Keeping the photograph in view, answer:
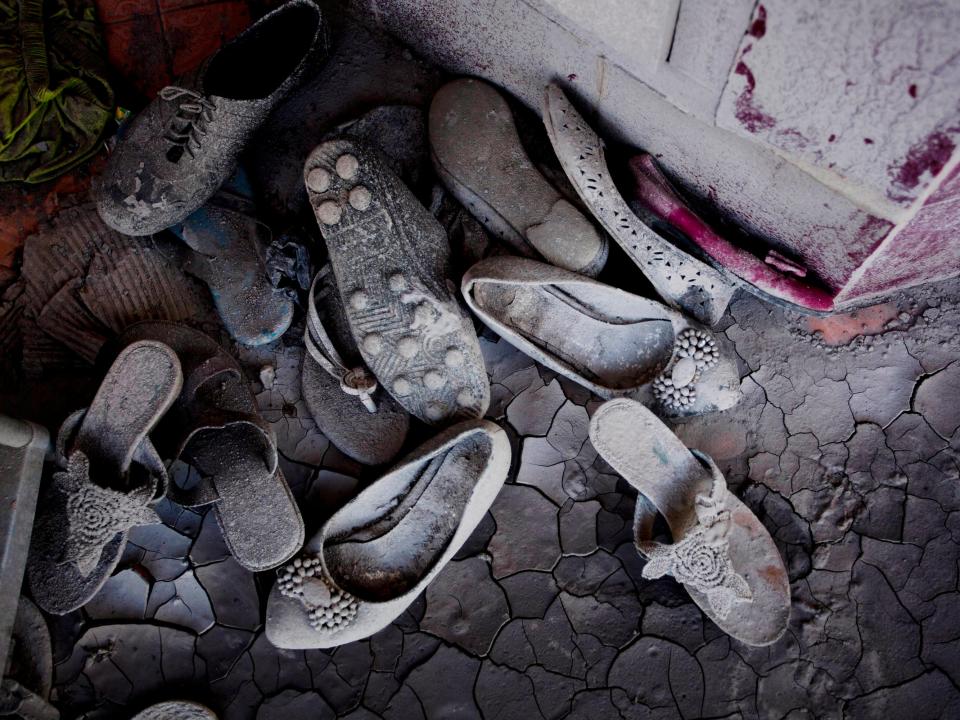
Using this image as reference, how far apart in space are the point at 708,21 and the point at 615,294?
2.20ft

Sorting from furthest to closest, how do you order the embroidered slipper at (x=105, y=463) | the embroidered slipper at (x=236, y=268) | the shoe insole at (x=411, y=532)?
the embroidered slipper at (x=236, y=268) → the shoe insole at (x=411, y=532) → the embroidered slipper at (x=105, y=463)

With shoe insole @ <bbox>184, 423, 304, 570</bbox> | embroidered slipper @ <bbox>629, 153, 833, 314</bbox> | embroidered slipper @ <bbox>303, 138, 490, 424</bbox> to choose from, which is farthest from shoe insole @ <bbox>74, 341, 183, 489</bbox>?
embroidered slipper @ <bbox>629, 153, 833, 314</bbox>

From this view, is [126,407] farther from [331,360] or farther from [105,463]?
[331,360]

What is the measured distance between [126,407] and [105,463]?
14cm

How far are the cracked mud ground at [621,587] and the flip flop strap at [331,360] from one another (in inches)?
8.1

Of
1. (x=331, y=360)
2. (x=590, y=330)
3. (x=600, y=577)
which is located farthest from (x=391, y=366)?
(x=600, y=577)

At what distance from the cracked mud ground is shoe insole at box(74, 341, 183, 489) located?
235 millimetres

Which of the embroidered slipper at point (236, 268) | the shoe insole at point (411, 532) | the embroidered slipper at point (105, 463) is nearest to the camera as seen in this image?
the embroidered slipper at point (105, 463)

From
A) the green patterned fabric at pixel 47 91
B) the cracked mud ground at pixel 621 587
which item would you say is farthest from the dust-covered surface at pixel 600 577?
the green patterned fabric at pixel 47 91

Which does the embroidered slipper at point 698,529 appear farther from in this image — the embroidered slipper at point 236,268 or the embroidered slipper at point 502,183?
the embroidered slipper at point 236,268

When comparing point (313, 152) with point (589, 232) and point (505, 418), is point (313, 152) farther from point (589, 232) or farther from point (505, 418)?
point (505, 418)

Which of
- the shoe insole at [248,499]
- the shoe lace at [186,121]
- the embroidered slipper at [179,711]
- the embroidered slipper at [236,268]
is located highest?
the shoe lace at [186,121]

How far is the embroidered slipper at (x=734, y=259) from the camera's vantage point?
1833 mm

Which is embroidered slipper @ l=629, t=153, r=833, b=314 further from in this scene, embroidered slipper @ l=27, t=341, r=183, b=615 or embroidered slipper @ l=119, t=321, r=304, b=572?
embroidered slipper @ l=27, t=341, r=183, b=615
